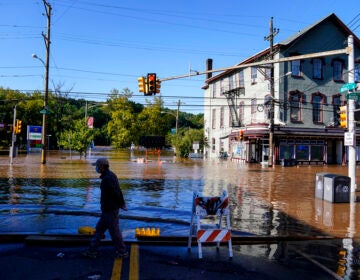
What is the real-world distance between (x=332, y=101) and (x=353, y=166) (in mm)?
27404

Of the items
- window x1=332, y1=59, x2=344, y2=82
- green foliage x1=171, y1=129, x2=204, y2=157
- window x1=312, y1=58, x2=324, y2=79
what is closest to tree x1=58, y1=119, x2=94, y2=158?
green foliage x1=171, y1=129, x2=204, y2=157

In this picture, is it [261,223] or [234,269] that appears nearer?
[234,269]

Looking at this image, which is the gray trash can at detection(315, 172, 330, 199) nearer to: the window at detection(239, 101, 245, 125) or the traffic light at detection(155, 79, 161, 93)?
the traffic light at detection(155, 79, 161, 93)

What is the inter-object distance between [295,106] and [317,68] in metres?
5.17

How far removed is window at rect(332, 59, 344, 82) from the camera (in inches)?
1603

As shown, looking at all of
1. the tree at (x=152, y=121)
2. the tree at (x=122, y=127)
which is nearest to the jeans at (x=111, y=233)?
Answer: the tree at (x=122, y=127)

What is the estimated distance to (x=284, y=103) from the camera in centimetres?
3812

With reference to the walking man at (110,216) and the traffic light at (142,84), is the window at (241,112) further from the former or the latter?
the walking man at (110,216)

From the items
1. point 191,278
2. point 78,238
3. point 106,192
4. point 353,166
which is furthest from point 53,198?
point 353,166

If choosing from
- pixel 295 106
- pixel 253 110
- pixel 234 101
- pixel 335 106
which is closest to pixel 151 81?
pixel 295 106

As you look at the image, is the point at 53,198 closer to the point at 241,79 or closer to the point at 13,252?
the point at 13,252

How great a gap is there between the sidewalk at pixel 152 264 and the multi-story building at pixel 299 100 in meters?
29.9

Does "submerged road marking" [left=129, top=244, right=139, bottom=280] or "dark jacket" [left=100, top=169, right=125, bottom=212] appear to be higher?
"dark jacket" [left=100, top=169, right=125, bottom=212]

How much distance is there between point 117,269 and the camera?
19.1 feet
